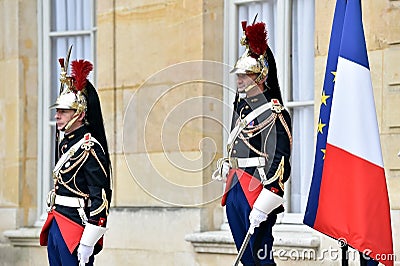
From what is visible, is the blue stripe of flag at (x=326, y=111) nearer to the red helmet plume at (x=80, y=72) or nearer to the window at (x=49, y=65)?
the red helmet plume at (x=80, y=72)

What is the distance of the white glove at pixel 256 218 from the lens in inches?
288

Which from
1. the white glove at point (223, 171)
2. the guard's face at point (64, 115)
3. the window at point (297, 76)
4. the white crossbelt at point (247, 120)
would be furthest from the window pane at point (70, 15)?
the white crossbelt at point (247, 120)

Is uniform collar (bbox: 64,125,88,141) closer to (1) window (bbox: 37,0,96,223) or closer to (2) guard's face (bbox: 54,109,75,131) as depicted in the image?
(2) guard's face (bbox: 54,109,75,131)

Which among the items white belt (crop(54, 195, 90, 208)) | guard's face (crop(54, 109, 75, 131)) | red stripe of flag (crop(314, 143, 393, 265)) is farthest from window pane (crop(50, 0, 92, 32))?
red stripe of flag (crop(314, 143, 393, 265))

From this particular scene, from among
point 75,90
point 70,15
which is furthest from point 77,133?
point 70,15

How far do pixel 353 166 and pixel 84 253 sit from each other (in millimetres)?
1764

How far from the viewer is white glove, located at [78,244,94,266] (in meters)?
7.58

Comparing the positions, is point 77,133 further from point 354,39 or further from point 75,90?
point 354,39

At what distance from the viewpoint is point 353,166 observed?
725cm

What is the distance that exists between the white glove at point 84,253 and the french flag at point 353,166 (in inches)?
55.0

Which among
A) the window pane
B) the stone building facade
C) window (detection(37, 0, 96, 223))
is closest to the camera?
the stone building facade

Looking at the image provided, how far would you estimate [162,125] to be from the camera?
380 inches

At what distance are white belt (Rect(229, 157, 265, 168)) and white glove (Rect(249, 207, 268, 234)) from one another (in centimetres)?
34

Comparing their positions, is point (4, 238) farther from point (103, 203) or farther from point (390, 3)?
point (390, 3)
